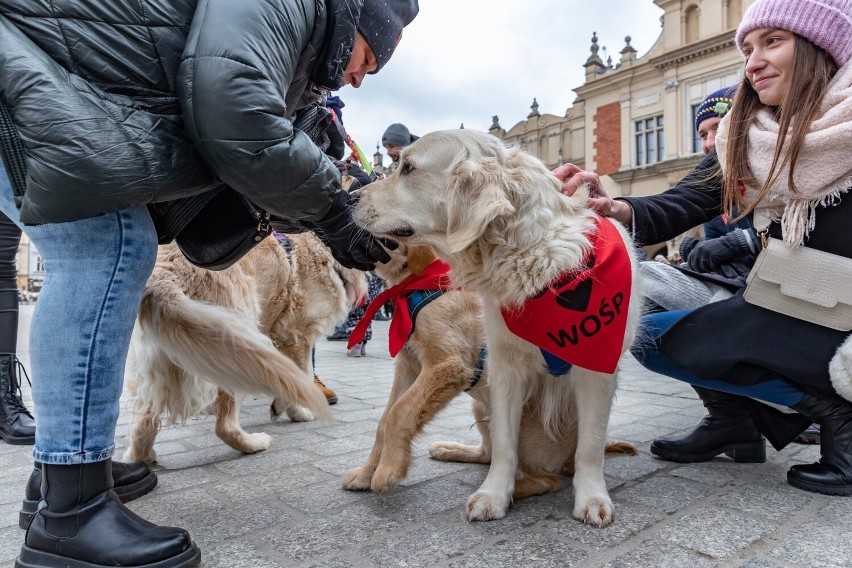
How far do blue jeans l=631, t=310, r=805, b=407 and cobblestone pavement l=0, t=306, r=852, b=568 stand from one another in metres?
0.35

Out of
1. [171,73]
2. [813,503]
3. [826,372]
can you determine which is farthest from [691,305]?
[171,73]

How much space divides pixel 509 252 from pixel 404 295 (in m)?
0.73

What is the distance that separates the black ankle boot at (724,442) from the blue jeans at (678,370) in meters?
0.20

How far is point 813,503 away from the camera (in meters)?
1.97

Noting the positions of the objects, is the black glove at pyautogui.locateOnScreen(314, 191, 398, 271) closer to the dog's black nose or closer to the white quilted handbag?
the dog's black nose

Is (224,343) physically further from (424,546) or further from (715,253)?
(715,253)

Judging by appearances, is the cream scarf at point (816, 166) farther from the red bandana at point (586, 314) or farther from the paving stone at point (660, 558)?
the paving stone at point (660, 558)

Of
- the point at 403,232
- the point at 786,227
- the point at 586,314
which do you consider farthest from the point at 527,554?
the point at 786,227

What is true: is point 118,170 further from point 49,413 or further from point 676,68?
point 676,68

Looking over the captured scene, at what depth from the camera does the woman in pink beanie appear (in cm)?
206

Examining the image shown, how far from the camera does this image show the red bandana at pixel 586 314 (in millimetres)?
1878

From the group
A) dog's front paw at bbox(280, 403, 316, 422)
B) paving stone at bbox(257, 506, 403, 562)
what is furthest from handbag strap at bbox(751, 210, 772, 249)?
dog's front paw at bbox(280, 403, 316, 422)

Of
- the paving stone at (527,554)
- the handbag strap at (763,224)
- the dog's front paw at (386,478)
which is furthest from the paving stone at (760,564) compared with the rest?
the handbag strap at (763,224)

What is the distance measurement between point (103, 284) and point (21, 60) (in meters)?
0.57
